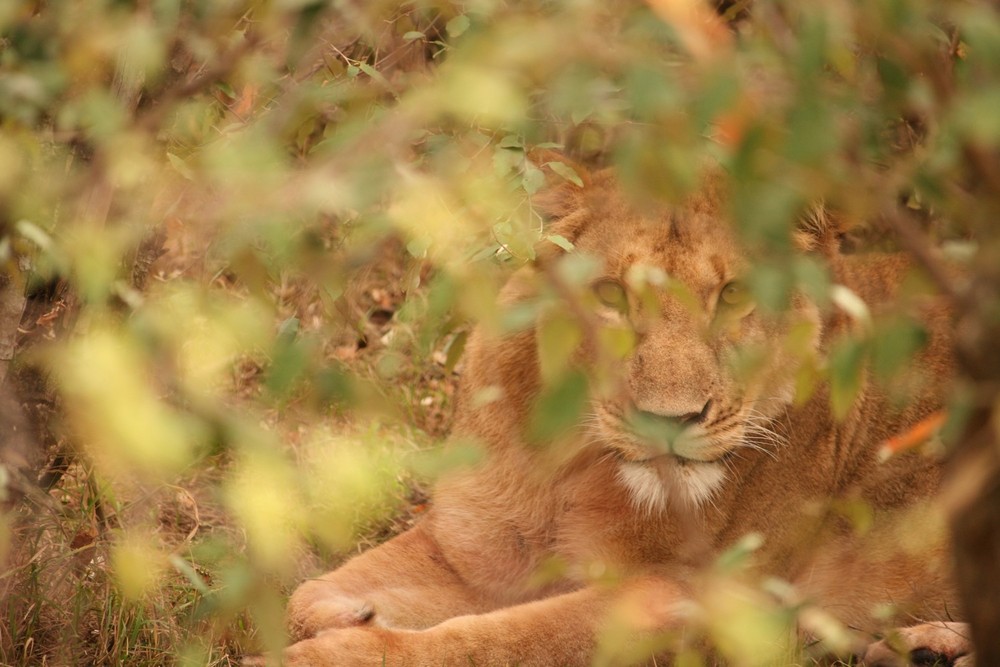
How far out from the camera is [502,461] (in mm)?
4191

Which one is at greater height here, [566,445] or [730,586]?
[730,586]

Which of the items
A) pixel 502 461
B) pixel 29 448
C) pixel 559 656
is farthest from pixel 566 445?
pixel 29 448

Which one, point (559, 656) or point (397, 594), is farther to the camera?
point (397, 594)

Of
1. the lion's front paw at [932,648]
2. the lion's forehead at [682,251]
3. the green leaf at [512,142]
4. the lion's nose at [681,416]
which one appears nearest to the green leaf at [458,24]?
the green leaf at [512,142]

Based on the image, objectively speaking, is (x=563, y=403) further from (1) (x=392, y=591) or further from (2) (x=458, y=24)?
(1) (x=392, y=591)

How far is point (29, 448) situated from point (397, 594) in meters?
1.31

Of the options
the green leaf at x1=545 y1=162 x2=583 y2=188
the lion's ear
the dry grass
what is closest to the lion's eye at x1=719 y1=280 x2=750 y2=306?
the lion's ear

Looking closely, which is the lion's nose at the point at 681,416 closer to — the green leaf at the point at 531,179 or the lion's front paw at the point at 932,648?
the green leaf at the point at 531,179

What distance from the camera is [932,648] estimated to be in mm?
3770

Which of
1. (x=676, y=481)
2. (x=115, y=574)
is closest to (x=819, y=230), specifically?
(x=676, y=481)

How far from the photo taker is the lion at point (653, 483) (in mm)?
3586

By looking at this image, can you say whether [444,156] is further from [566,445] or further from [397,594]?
[397,594]

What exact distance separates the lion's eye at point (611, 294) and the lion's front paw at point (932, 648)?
4.10ft

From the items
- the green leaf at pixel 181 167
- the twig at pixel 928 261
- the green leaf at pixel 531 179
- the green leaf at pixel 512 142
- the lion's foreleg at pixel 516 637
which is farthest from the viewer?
the lion's foreleg at pixel 516 637
